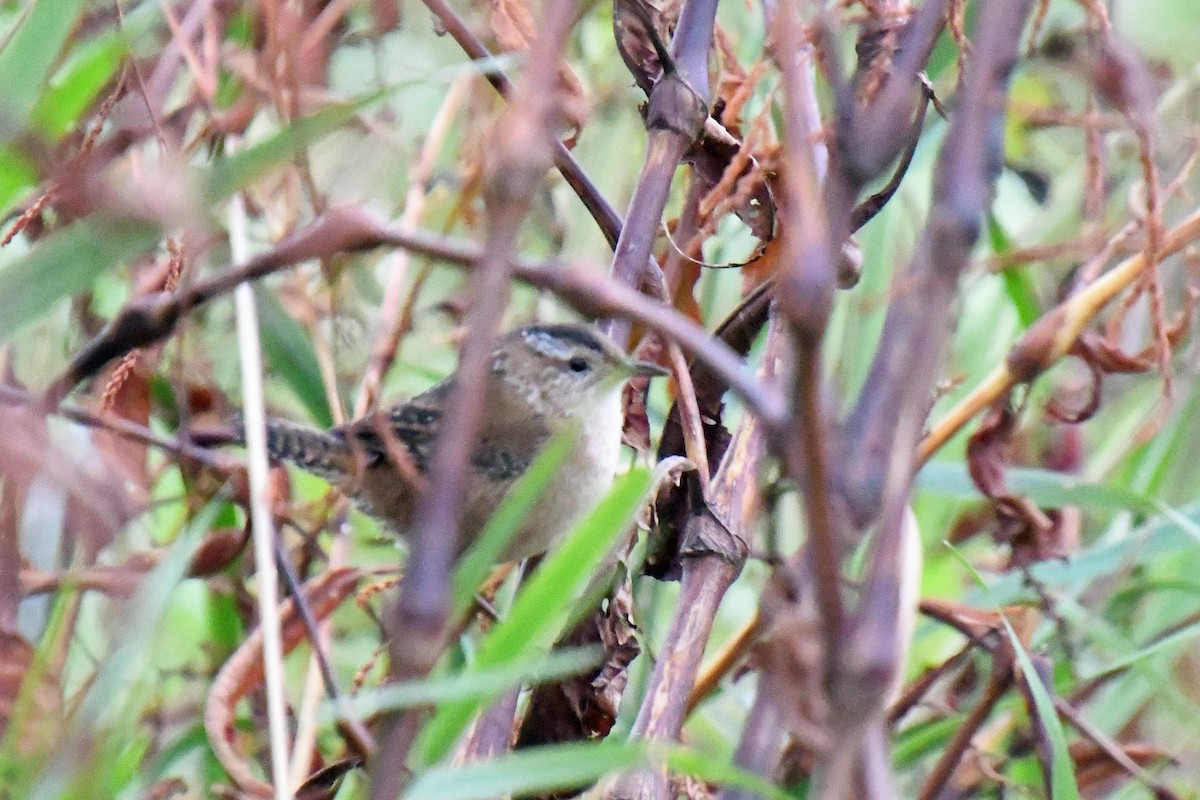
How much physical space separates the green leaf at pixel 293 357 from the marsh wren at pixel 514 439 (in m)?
0.10

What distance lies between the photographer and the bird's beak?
2.55 m

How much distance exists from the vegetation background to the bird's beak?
11 centimetres

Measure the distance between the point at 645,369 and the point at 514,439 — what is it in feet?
3.92

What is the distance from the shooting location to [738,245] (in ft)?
10.8

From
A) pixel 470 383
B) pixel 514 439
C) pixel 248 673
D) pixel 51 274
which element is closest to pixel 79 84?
pixel 51 274

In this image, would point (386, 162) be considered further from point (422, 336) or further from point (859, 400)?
point (859, 400)

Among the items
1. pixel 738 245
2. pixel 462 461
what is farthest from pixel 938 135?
pixel 462 461

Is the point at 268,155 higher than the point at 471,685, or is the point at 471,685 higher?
the point at 268,155

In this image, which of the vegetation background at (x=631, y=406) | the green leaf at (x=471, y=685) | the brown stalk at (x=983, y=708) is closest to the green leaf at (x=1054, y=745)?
the vegetation background at (x=631, y=406)

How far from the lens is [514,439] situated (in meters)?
3.76

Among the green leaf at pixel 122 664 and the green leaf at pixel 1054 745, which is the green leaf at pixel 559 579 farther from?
the green leaf at pixel 1054 745

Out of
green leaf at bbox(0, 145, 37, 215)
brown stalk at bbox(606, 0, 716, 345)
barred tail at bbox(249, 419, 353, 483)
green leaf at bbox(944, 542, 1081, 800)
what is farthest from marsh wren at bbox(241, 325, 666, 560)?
green leaf at bbox(944, 542, 1081, 800)

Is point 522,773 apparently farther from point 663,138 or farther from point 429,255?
point 663,138

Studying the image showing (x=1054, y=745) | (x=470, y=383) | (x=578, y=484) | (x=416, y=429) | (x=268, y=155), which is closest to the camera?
(x=470, y=383)
